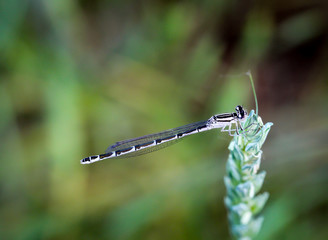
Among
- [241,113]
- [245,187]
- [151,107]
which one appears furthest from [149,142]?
[245,187]

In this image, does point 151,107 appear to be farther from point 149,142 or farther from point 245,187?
point 245,187

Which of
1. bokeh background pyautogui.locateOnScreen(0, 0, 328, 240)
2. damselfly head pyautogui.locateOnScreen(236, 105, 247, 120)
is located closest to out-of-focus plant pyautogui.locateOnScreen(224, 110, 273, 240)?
damselfly head pyautogui.locateOnScreen(236, 105, 247, 120)

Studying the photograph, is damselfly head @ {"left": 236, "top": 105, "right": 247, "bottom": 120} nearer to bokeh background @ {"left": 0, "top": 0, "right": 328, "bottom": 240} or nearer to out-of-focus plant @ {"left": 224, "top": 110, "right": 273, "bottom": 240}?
bokeh background @ {"left": 0, "top": 0, "right": 328, "bottom": 240}

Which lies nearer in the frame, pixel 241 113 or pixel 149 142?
pixel 241 113

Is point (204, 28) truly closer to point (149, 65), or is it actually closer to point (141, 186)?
point (149, 65)

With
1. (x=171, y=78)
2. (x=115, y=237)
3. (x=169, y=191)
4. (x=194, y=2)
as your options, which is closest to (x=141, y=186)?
(x=169, y=191)

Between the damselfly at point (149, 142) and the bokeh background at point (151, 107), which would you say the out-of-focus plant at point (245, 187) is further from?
the damselfly at point (149, 142)

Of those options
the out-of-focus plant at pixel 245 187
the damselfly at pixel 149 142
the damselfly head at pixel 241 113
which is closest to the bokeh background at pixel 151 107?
the damselfly at pixel 149 142
